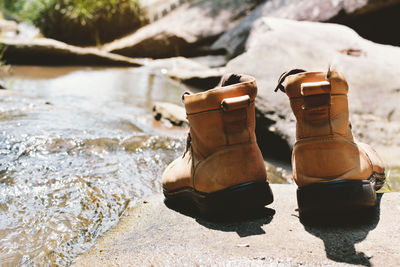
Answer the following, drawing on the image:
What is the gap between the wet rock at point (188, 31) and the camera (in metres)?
11.8

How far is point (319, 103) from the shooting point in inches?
54.1

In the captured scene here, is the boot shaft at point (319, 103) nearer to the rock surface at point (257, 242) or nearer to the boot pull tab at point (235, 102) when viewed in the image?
the boot pull tab at point (235, 102)

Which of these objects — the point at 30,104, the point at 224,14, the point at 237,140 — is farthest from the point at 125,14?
the point at 237,140

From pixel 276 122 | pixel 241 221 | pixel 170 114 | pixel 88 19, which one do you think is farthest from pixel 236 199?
pixel 88 19

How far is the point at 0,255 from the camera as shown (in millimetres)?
1370

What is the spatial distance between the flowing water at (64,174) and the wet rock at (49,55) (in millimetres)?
5545

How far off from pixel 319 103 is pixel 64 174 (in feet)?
4.94

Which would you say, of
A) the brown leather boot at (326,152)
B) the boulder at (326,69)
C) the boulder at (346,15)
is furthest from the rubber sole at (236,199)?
the boulder at (346,15)

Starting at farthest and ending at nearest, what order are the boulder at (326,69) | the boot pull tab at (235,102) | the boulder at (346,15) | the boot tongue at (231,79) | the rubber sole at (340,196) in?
Result: the boulder at (346,15) < the boulder at (326,69) < the boot tongue at (231,79) < the boot pull tab at (235,102) < the rubber sole at (340,196)

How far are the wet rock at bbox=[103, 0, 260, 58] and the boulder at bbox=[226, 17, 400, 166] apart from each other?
7351 mm

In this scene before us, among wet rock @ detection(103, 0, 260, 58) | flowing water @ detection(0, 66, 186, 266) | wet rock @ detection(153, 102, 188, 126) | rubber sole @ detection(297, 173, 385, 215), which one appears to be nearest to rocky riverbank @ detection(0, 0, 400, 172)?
wet rock @ detection(153, 102, 188, 126)

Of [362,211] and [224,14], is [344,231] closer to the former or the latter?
[362,211]

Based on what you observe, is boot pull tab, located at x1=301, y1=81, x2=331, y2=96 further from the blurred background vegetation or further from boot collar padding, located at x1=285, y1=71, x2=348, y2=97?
the blurred background vegetation

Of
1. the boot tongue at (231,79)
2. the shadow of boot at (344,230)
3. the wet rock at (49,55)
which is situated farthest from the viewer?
the wet rock at (49,55)
